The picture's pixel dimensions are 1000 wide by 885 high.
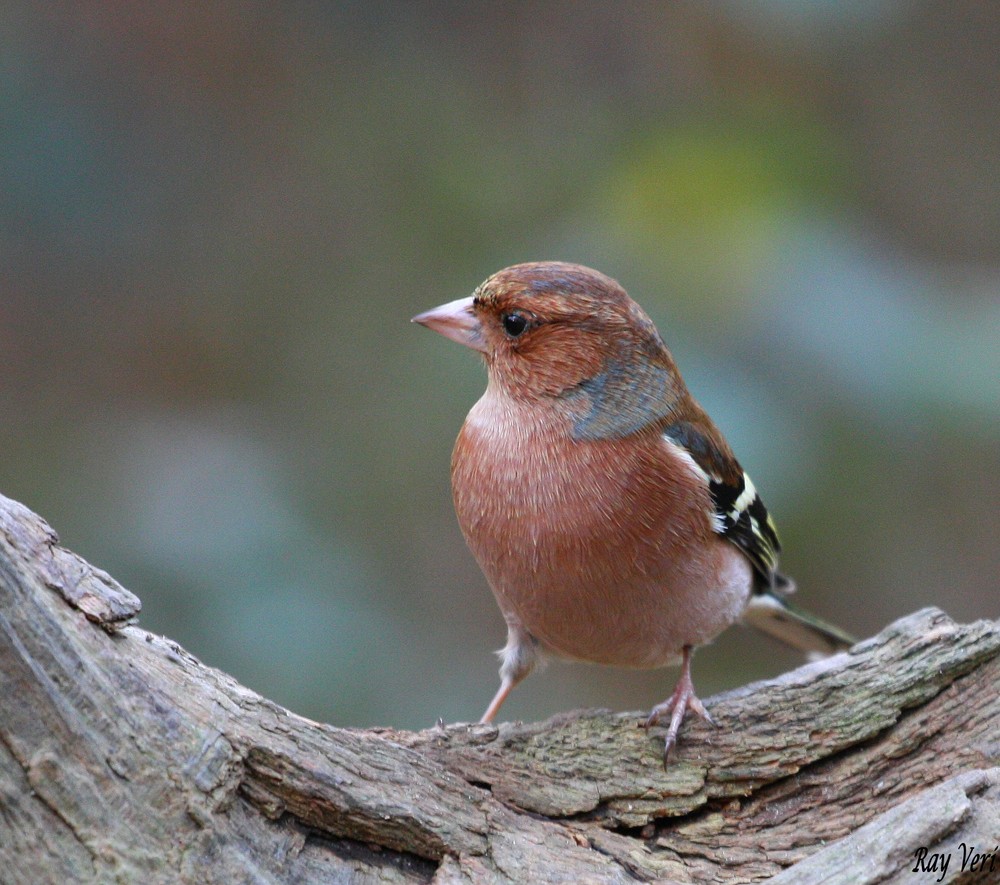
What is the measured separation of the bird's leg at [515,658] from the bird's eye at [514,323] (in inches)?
43.3

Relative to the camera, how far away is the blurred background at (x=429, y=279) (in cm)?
454

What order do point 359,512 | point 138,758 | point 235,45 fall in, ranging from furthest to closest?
point 235,45 < point 359,512 < point 138,758

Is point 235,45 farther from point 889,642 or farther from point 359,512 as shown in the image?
point 889,642

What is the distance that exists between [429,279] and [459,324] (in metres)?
2.28

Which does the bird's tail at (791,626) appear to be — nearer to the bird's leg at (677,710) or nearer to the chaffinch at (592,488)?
the chaffinch at (592,488)

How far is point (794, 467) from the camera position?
4.47m

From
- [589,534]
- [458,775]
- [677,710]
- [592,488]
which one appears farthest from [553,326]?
[458,775]

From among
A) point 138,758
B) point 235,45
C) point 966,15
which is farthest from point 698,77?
point 138,758

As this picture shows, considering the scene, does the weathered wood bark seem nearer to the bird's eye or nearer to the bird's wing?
the bird's wing

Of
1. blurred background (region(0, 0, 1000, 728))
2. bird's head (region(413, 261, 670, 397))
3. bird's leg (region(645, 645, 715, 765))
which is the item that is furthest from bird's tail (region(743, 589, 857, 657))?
bird's head (region(413, 261, 670, 397))

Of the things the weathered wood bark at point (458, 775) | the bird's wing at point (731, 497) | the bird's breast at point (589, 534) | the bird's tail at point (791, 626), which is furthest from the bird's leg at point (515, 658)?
the bird's tail at point (791, 626)

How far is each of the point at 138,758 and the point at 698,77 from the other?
5.20m

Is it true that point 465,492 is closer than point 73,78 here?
Yes

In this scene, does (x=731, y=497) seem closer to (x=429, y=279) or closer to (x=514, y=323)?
(x=514, y=323)
